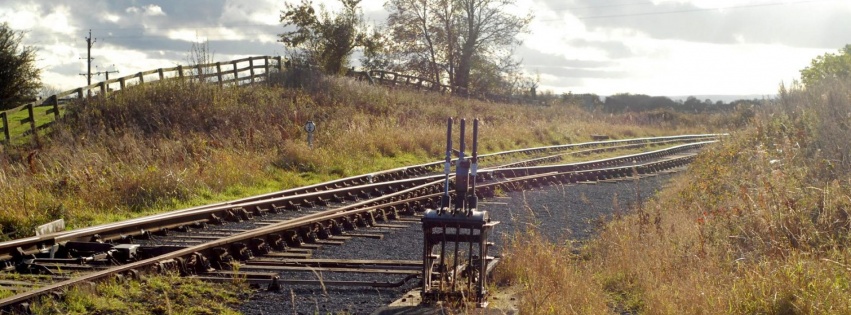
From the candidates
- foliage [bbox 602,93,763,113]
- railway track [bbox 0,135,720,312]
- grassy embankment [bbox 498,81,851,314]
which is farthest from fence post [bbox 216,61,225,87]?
foliage [bbox 602,93,763,113]

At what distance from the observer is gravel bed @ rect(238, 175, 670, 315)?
805 centimetres

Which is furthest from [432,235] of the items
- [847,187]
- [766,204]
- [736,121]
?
[736,121]

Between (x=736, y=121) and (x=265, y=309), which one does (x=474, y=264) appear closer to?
(x=265, y=309)

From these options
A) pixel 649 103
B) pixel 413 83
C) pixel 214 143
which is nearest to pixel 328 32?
pixel 413 83

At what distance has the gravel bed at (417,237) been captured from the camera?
8.05 metres

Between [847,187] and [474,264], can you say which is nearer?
[474,264]

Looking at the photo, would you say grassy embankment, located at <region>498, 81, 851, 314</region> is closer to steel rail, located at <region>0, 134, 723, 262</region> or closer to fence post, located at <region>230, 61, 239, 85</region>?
steel rail, located at <region>0, 134, 723, 262</region>

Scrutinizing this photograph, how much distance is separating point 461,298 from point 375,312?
0.77 meters

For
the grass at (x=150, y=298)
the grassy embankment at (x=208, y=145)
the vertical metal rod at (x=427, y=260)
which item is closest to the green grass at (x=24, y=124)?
the grassy embankment at (x=208, y=145)

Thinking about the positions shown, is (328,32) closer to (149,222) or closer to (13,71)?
(13,71)

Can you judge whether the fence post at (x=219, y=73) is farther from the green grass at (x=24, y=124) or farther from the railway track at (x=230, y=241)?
→ the railway track at (x=230, y=241)

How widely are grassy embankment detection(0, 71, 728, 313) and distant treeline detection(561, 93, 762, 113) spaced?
34786 mm

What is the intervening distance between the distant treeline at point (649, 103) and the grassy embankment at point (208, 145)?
34.8 metres

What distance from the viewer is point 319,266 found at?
9.67 meters
